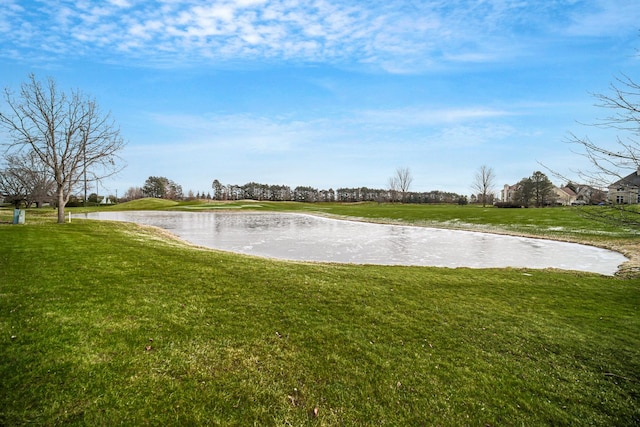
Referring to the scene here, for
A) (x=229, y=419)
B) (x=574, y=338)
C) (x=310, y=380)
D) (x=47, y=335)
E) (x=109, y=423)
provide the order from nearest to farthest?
(x=109, y=423)
(x=229, y=419)
(x=310, y=380)
(x=47, y=335)
(x=574, y=338)

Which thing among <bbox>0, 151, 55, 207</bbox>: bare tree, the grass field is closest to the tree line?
<bbox>0, 151, 55, 207</bbox>: bare tree

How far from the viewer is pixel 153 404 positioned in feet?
12.8

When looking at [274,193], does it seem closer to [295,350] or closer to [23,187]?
[23,187]

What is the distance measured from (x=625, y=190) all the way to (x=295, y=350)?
594 cm

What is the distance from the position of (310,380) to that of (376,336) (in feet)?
6.39

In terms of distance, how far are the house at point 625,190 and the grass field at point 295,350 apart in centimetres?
298

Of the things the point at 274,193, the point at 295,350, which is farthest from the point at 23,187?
the point at 274,193

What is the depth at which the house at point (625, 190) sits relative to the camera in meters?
4.82

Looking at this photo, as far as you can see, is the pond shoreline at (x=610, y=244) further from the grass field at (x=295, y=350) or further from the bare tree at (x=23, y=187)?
the bare tree at (x=23, y=187)

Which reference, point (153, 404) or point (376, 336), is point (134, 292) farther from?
point (376, 336)

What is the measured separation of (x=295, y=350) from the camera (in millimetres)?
5445

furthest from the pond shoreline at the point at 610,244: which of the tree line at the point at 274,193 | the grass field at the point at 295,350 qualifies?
the tree line at the point at 274,193

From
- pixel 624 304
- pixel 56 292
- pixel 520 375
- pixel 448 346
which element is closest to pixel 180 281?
pixel 56 292

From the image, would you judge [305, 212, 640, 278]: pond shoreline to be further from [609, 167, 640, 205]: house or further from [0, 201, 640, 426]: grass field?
[609, 167, 640, 205]: house
